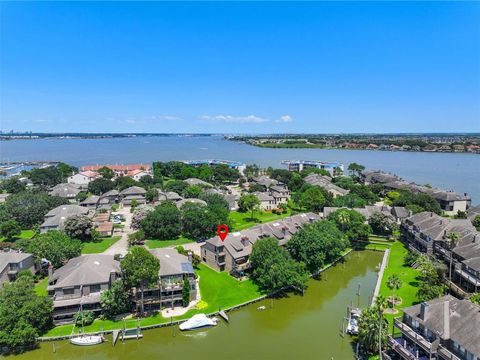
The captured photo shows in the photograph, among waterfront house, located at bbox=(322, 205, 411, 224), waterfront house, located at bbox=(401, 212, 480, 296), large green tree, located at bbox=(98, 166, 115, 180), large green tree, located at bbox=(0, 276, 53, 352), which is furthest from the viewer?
large green tree, located at bbox=(98, 166, 115, 180)

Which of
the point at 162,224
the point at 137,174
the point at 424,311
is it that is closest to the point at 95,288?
the point at 162,224

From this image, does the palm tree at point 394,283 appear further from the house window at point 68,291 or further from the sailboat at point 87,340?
the house window at point 68,291

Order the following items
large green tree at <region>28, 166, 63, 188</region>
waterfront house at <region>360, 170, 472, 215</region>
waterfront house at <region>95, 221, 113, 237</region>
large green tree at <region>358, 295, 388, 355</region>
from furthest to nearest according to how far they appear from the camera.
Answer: large green tree at <region>28, 166, 63, 188</region>, waterfront house at <region>360, 170, 472, 215</region>, waterfront house at <region>95, 221, 113, 237</region>, large green tree at <region>358, 295, 388, 355</region>

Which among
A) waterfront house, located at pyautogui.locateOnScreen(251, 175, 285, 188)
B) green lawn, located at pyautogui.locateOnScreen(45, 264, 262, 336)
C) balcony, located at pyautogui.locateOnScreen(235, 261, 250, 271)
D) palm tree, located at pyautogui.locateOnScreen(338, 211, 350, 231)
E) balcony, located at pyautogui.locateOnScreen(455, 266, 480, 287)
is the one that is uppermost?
palm tree, located at pyautogui.locateOnScreen(338, 211, 350, 231)

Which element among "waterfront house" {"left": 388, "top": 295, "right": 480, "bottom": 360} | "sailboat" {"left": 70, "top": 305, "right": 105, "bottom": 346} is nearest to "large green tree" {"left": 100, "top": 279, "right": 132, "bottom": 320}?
"sailboat" {"left": 70, "top": 305, "right": 105, "bottom": 346}

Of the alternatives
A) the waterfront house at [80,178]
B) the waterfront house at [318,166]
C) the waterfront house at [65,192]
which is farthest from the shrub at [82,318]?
the waterfront house at [318,166]

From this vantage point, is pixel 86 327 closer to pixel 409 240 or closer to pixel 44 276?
pixel 44 276

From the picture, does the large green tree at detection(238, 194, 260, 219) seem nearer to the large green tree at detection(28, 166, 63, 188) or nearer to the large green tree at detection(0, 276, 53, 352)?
the large green tree at detection(0, 276, 53, 352)
